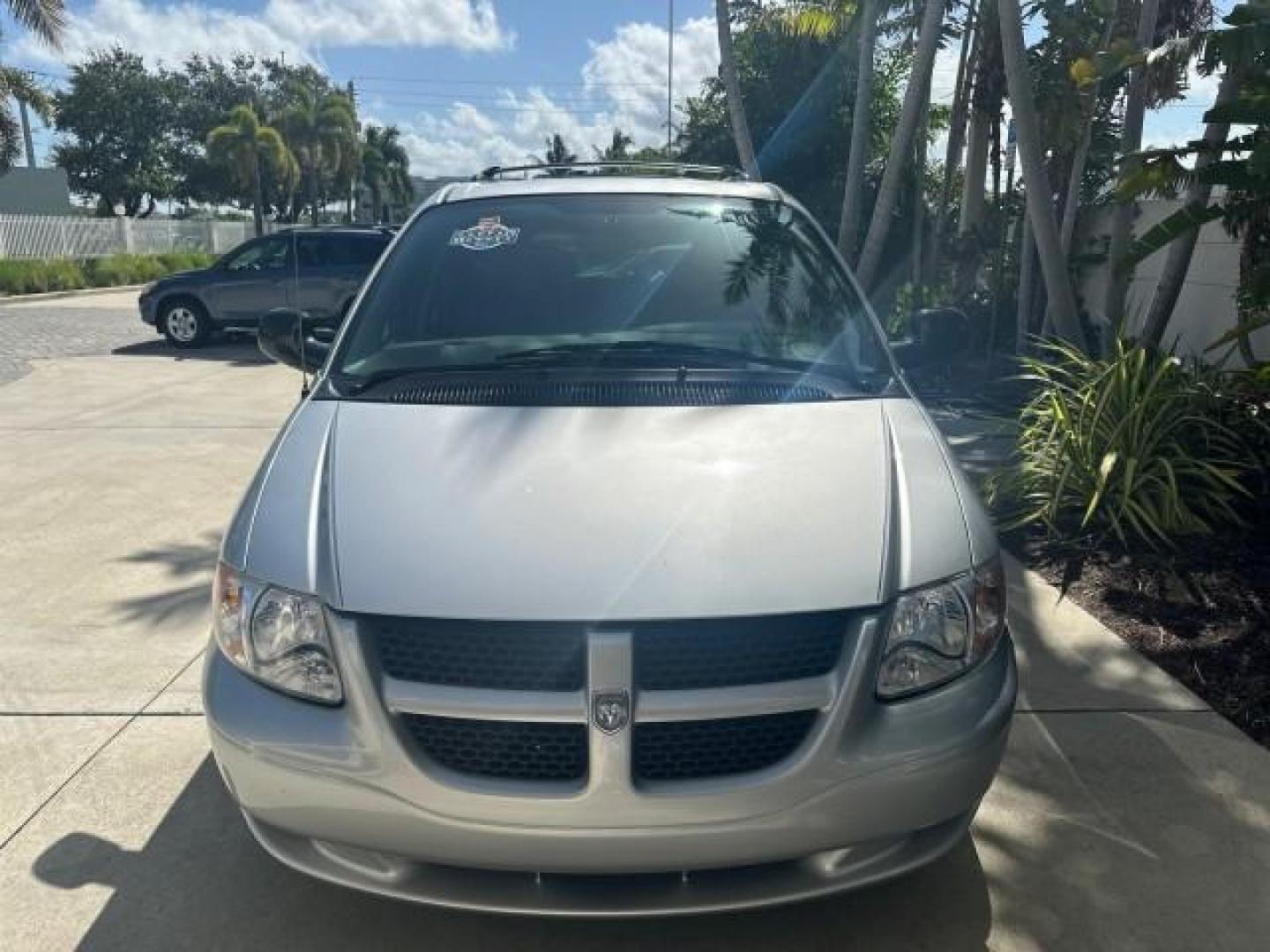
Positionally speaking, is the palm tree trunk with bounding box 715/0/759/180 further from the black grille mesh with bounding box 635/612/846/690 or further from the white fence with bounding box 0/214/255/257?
the white fence with bounding box 0/214/255/257

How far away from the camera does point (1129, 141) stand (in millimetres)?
7449

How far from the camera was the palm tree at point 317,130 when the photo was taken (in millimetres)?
51469

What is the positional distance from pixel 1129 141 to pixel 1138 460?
11.4 feet

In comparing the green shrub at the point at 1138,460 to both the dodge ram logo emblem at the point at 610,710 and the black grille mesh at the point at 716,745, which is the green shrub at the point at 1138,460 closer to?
the black grille mesh at the point at 716,745

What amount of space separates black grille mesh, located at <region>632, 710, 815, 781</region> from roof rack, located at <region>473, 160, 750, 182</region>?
2754 millimetres

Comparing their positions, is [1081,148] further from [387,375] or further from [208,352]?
[208,352]

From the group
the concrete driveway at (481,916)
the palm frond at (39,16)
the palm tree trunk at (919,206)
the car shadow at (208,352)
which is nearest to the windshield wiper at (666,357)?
the concrete driveway at (481,916)

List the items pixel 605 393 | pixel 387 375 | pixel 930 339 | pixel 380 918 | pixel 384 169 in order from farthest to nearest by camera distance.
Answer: pixel 384 169, pixel 930 339, pixel 387 375, pixel 605 393, pixel 380 918

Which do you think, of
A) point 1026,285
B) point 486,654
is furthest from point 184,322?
point 486,654

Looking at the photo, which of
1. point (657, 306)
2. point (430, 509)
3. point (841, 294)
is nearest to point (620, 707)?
point (430, 509)

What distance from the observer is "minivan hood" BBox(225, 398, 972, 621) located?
2102mm

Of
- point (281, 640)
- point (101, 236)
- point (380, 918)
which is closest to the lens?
point (281, 640)

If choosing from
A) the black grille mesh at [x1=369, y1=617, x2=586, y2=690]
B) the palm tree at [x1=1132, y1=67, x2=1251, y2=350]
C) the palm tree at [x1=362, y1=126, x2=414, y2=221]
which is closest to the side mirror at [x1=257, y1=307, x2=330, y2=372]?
the black grille mesh at [x1=369, y1=617, x2=586, y2=690]

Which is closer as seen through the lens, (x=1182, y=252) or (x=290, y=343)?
(x=290, y=343)
